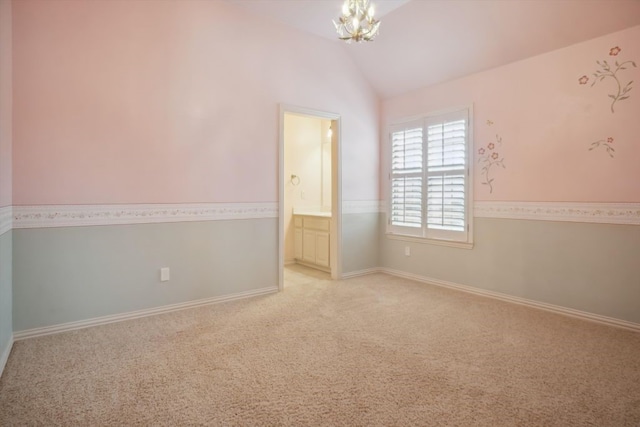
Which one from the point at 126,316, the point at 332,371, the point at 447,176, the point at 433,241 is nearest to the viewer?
the point at 332,371

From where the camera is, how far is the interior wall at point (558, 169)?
3035 millimetres

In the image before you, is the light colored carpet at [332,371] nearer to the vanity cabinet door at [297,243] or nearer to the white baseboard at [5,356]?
the white baseboard at [5,356]

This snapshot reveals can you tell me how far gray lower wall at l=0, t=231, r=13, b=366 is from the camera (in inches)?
95.7

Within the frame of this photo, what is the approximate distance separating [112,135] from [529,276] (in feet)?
13.8

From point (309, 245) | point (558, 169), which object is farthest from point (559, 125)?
point (309, 245)

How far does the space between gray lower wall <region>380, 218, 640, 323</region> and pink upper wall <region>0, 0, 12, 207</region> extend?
13.9 ft

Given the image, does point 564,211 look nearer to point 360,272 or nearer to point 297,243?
point 360,272

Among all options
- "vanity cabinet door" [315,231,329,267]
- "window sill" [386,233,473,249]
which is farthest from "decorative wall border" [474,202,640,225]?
"vanity cabinet door" [315,231,329,267]

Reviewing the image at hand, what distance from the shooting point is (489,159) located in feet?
12.9

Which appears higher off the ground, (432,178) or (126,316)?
(432,178)

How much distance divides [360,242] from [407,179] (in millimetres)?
1080

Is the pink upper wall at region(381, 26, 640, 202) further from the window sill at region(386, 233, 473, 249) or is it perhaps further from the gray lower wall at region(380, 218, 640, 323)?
the window sill at region(386, 233, 473, 249)

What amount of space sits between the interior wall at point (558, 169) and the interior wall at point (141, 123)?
84.6 inches

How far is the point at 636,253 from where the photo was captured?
3.00m
